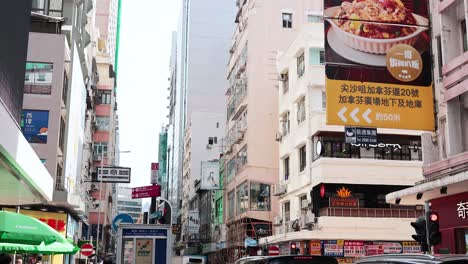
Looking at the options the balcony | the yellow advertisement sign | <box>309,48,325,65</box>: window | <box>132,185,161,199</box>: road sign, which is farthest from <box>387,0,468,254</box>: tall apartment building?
<box>132,185,161,199</box>: road sign

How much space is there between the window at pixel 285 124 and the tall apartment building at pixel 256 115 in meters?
6.25

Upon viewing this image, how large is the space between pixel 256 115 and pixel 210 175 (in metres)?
13.0

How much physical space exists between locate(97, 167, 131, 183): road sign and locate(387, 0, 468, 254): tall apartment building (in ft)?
50.4

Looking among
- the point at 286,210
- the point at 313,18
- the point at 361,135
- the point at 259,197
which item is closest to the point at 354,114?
the point at 361,135

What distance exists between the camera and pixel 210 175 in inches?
2251

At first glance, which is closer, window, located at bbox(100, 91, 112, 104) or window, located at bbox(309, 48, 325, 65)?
window, located at bbox(309, 48, 325, 65)

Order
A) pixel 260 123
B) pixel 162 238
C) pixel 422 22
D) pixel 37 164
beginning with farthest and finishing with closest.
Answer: pixel 260 123 < pixel 422 22 < pixel 162 238 < pixel 37 164

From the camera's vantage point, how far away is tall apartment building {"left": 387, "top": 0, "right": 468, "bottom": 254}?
16.9 meters

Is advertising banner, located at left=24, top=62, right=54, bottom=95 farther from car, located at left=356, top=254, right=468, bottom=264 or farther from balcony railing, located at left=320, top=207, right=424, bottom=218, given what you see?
car, located at left=356, top=254, right=468, bottom=264

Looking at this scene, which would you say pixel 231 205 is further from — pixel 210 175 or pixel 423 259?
pixel 423 259

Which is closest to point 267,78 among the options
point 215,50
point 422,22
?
point 422,22

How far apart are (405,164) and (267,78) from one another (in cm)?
1713

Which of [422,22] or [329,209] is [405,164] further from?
[422,22]

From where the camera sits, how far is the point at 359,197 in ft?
104
